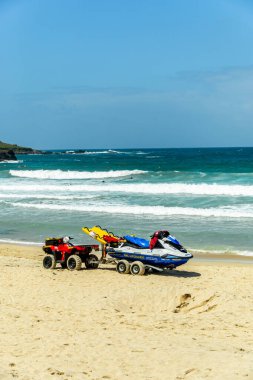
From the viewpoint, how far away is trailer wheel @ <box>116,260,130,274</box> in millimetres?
13117

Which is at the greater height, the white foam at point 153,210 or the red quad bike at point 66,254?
the white foam at point 153,210

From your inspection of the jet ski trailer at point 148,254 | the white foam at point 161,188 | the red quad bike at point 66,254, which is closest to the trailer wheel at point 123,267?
the jet ski trailer at point 148,254

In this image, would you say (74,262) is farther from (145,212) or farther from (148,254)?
(145,212)

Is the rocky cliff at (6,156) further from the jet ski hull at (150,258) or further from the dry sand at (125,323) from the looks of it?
the jet ski hull at (150,258)

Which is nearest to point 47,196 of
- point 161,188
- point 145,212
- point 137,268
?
point 161,188

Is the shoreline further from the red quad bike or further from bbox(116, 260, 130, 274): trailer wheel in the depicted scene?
bbox(116, 260, 130, 274): trailer wheel

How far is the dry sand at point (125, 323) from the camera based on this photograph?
22.1 ft

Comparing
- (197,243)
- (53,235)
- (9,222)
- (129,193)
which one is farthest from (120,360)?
(129,193)

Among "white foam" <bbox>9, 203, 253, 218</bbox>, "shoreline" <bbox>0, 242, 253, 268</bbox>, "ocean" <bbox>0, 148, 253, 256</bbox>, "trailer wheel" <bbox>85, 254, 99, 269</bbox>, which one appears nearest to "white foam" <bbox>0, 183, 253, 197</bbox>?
"ocean" <bbox>0, 148, 253, 256</bbox>

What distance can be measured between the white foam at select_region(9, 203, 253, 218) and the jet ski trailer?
997 cm

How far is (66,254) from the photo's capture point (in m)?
13.8

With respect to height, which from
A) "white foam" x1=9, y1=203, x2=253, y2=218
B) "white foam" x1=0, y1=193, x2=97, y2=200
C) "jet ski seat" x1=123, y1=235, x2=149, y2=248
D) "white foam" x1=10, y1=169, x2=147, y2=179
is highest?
"white foam" x1=10, y1=169, x2=147, y2=179

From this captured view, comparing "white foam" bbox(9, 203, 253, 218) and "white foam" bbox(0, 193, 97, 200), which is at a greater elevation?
"white foam" bbox(0, 193, 97, 200)

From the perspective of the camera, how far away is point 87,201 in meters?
29.2
